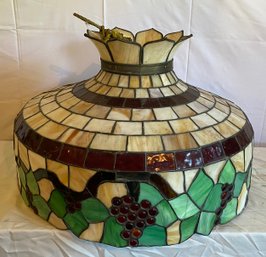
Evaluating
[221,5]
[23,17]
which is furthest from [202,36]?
[23,17]

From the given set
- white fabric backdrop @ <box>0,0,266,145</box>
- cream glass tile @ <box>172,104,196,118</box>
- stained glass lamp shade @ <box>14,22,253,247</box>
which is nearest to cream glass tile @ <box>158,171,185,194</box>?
stained glass lamp shade @ <box>14,22,253,247</box>

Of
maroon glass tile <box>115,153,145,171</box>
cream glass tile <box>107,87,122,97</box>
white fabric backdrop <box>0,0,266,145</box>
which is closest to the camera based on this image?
maroon glass tile <box>115,153,145,171</box>

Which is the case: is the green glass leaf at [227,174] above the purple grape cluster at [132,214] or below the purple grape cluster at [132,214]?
above

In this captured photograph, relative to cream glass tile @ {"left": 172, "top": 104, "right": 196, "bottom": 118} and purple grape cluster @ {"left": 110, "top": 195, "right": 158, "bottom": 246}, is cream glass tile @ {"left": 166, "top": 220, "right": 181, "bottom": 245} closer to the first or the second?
purple grape cluster @ {"left": 110, "top": 195, "right": 158, "bottom": 246}

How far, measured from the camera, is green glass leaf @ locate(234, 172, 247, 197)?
57 centimetres

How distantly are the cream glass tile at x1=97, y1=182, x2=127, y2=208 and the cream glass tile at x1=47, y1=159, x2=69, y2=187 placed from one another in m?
0.05

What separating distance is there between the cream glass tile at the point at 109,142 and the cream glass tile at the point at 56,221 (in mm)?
146

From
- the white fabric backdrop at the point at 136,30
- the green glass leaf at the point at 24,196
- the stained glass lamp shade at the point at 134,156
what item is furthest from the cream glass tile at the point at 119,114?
the white fabric backdrop at the point at 136,30

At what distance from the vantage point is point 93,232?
54 cm

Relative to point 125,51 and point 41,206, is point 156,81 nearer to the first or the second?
point 125,51

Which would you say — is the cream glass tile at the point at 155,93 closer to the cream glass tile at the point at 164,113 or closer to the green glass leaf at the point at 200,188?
the cream glass tile at the point at 164,113

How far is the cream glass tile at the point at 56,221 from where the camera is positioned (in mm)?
564

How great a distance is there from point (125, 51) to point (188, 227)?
288 millimetres

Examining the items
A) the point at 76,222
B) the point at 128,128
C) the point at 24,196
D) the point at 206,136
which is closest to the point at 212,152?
→ the point at 206,136
